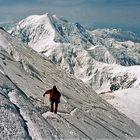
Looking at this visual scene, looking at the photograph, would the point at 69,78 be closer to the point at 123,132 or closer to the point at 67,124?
the point at 123,132

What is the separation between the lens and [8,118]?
28938 millimetres

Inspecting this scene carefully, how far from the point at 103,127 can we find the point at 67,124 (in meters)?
5.85

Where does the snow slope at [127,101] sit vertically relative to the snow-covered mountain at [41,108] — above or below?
below

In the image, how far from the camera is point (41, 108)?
1432 inches

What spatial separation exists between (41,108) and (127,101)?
5234 cm

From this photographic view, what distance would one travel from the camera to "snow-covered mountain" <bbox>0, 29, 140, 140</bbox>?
96.9 ft

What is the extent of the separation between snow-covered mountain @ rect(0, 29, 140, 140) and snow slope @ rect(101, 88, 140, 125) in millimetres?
21163

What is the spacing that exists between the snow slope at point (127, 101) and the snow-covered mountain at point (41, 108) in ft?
69.4

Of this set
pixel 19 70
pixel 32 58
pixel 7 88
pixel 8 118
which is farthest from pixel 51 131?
pixel 32 58

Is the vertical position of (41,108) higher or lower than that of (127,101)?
higher

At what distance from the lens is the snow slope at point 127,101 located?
3002 inches

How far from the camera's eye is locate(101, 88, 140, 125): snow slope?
250 feet

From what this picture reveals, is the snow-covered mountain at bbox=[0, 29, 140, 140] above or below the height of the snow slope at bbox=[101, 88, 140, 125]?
above

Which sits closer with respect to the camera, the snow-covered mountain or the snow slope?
the snow-covered mountain
